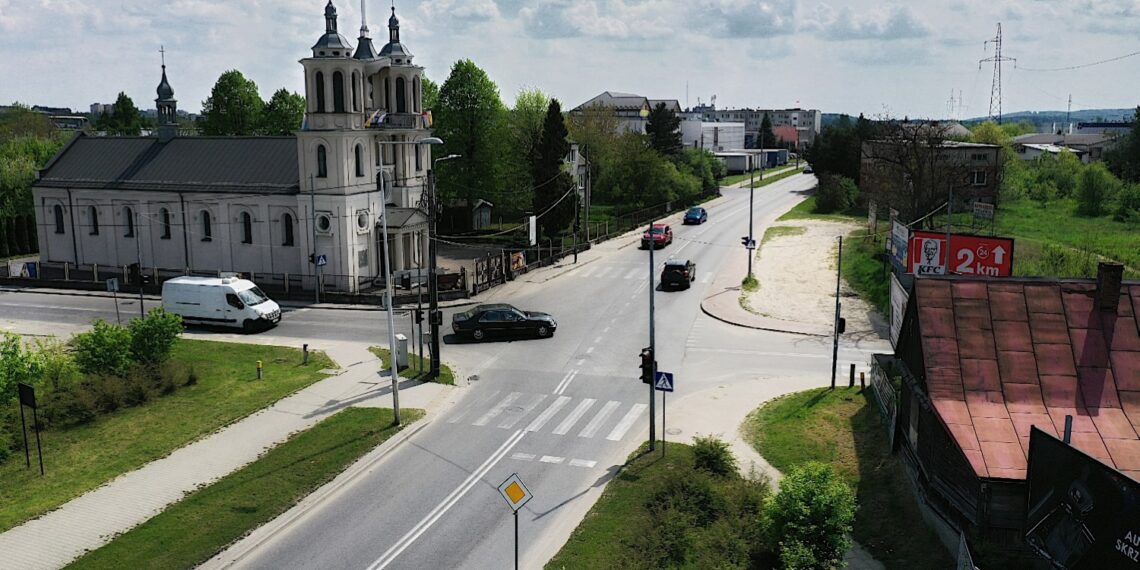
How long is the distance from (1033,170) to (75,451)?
8878 cm

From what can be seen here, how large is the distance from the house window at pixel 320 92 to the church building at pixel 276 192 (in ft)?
0.17

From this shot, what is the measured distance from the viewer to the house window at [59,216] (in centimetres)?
4941

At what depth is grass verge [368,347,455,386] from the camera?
28.1 metres

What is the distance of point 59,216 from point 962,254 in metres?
47.6

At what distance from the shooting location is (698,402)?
25.6 m

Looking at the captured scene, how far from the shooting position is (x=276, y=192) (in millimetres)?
43344

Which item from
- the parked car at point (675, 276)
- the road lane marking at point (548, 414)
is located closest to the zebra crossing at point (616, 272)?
the parked car at point (675, 276)

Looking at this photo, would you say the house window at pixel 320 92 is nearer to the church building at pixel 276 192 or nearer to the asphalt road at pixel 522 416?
the church building at pixel 276 192

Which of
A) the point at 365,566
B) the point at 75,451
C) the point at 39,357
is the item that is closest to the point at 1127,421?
the point at 365,566

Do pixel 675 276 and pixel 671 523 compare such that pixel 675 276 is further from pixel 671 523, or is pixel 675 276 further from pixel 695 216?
pixel 695 216

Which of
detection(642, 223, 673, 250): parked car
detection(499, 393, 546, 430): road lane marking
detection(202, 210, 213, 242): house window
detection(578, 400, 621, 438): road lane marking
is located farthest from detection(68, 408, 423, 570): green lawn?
detection(642, 223, 673, 250): parked car

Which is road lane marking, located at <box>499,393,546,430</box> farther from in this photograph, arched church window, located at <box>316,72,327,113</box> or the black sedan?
arched church window, located at <box>316,72,327,113</box>

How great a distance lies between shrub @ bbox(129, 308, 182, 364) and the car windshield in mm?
6790

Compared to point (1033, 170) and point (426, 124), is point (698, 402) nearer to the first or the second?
point (426, 124)
